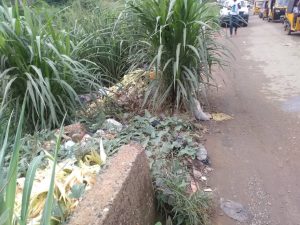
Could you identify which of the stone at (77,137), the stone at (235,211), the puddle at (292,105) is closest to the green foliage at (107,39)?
the stone at (77,137)

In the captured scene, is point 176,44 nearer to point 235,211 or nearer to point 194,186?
point 194,186

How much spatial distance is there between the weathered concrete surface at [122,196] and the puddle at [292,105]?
3192 mm

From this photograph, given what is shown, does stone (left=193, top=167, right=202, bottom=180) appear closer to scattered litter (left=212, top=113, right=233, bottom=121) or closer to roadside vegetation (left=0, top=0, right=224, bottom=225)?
roadside vegetation (left=0, top=0, right=224, bottom=225)

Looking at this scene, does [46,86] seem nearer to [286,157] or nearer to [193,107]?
[193,107]

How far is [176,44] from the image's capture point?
4.24m

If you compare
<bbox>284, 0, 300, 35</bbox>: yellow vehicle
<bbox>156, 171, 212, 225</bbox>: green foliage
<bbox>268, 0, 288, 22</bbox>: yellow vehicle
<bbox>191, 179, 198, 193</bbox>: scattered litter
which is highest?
<bbox>156, 171, 212, 225</bbox>: green foliage

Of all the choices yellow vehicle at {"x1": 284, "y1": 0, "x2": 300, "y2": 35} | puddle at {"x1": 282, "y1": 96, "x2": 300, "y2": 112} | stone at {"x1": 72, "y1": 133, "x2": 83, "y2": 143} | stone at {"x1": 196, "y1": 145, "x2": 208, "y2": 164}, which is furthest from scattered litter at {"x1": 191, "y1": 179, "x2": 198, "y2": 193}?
yellow vehicle at {"x1": 284, "y1": 0, "x2": 300, "y2": 35}

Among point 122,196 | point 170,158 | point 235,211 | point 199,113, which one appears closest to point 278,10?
point 199,113

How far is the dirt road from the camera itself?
3123 mm

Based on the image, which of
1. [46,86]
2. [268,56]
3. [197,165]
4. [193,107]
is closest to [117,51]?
[193,107]

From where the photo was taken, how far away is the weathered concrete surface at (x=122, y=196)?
1951 millimetres

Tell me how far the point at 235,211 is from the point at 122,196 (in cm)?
124

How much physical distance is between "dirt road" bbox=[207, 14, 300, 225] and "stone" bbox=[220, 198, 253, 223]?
0.05m

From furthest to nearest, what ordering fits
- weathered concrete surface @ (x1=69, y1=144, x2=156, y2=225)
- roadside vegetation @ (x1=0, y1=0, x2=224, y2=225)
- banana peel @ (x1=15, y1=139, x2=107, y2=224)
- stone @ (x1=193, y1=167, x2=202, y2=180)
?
stone @ (x1=193, y1=167, x2=202, y2=180) < roadside vegetation @ (x1=0, y1=0, x2=224, y2=225) < banana peel @ (x1=15, y1=139, x2=107, y2=224) < weathered concrete surface @ (x1=69, y1=144, x2=156, y2=225)
